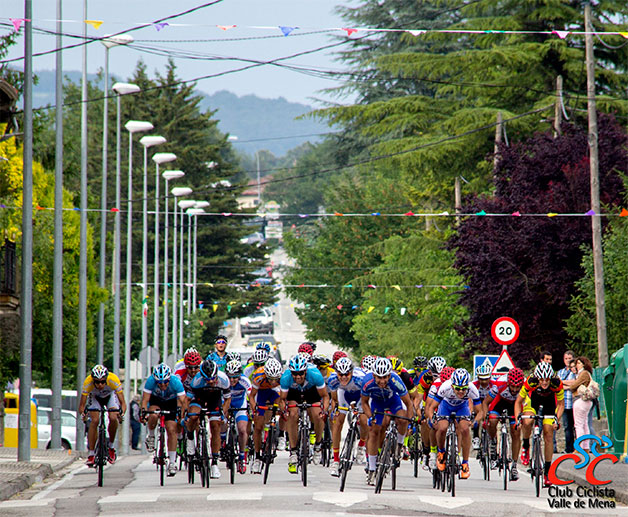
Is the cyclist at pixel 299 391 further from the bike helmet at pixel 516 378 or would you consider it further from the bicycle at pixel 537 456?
the bike helmet at pixel 516 378

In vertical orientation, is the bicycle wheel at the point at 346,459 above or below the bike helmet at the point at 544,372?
below

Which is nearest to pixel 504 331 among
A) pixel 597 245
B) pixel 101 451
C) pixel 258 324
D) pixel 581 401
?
pixel 581 401

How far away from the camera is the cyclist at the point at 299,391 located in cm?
1847

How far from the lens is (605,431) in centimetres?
3038

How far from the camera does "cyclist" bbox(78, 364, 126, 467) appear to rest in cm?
2036

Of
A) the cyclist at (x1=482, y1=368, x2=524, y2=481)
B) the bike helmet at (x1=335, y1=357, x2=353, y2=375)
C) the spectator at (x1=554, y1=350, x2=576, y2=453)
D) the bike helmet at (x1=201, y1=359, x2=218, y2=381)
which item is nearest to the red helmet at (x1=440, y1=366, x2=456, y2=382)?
the cyclist at (x1=482, y1=368, x2=524, y2=481)

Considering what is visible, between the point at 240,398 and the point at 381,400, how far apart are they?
294cm

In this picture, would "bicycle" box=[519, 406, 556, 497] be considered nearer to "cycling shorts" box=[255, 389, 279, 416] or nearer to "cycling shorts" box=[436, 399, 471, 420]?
"cycling shorts" box=[436, 399, 471, 420]

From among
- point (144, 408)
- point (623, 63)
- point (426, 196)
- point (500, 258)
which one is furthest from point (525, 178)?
point (426, 196)

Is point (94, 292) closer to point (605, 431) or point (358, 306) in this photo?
point (605, 431)

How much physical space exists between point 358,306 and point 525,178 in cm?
3708

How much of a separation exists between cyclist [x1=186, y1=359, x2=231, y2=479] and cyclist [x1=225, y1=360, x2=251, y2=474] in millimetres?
448

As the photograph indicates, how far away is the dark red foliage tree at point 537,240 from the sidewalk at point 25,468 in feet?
43.3

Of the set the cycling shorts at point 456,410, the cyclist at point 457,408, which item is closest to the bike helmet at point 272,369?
the cyclist at point 457,408
